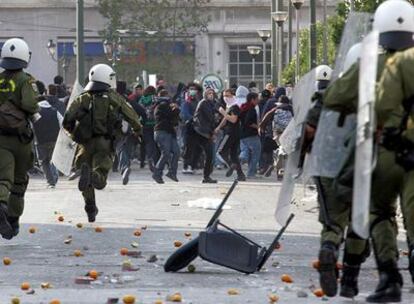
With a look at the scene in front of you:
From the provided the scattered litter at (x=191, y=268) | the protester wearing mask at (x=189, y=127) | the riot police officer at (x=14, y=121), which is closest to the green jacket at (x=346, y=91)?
the scattered litter at (x=191, y=268)

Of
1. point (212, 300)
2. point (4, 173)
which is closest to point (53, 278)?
point (212, 300)

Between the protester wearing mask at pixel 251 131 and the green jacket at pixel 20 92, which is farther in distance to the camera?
the protester wearing mask at pixel 251 131

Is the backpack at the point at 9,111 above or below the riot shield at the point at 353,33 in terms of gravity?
below

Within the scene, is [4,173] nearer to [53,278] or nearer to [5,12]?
[53,278]

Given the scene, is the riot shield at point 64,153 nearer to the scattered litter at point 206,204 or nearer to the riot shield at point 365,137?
the scattered litter at point 206,204

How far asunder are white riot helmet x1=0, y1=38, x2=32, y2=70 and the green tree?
1948 inches

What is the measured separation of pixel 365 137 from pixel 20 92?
20.8 feet

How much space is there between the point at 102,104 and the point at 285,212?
6.35 m

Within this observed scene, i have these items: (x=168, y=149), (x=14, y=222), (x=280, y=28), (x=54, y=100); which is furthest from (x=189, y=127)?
(x=14, y=222)

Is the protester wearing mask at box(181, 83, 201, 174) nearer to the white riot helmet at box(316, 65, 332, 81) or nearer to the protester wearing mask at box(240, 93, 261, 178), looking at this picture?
the protester wearing mask at box(240, 93, 261, 178)

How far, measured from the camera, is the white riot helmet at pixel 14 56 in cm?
1456

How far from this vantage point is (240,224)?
17531mm

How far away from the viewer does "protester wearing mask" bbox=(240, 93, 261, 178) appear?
29188 millimetres

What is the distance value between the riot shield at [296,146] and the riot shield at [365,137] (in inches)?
70.3
